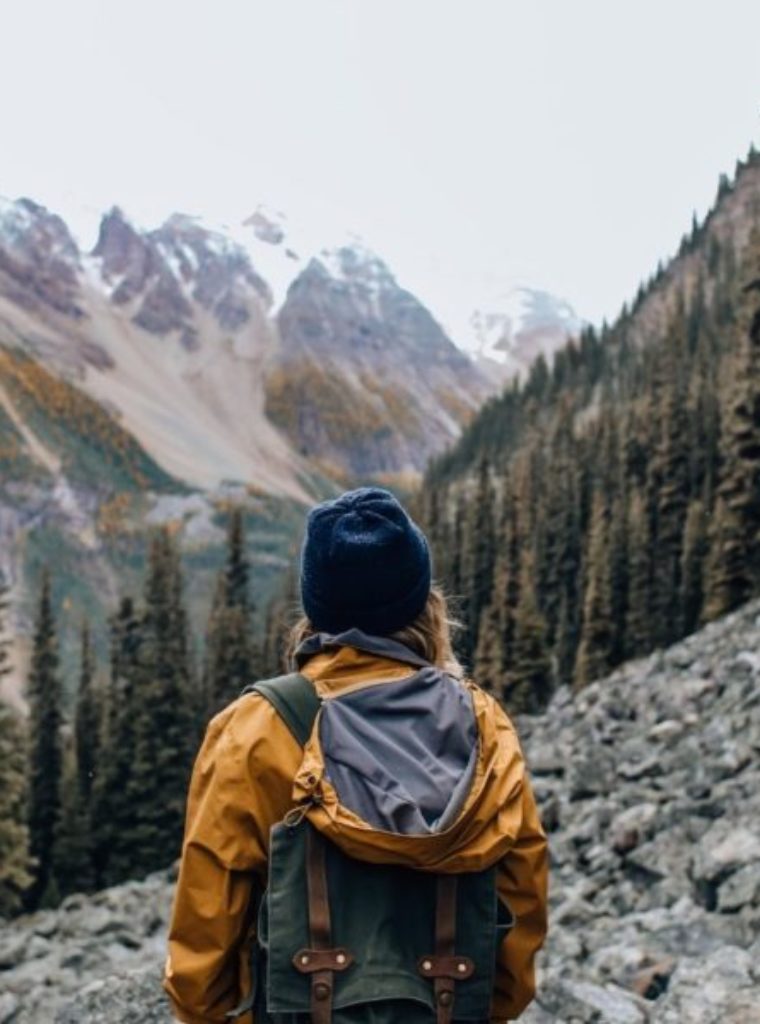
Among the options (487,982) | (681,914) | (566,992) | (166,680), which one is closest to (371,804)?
(487,982)

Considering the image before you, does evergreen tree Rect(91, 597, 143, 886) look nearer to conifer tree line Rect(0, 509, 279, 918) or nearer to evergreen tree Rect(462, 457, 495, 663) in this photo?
conifer tree line Rect(0, 509, 279, 918)

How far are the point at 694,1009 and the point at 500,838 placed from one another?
3.92 meters

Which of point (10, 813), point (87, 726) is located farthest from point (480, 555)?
point (10, 813)

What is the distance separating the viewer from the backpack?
125 inches

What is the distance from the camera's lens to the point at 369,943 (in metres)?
3.21

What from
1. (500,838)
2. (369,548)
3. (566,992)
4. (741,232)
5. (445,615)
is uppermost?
(741,232)

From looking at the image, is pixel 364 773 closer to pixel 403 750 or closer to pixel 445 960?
pixel 403 750

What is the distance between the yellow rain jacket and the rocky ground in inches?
143

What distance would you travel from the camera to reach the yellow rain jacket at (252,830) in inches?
125

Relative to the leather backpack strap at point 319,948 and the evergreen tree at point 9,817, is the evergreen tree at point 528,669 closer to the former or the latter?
the evergreen tree at point 9,817

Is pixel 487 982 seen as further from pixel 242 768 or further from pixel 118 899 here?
pixel 118 899

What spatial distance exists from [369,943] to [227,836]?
52cm

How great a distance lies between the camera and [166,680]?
47125 millimetres

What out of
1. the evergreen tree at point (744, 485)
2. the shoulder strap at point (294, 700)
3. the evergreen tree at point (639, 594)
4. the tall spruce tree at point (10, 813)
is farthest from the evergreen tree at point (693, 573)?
the shoulder strap at point (294, 700)
